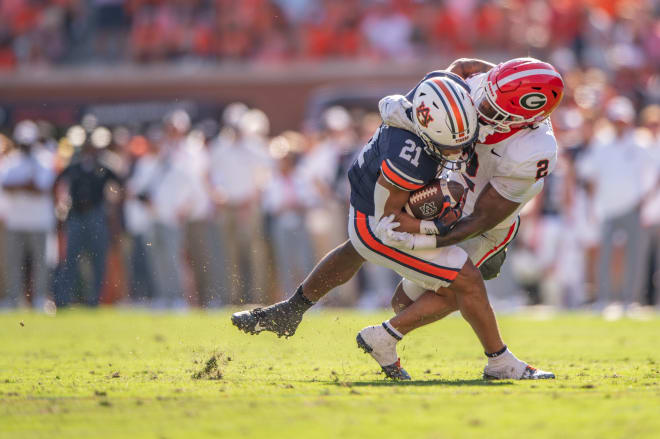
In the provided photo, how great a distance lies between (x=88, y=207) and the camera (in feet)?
41.7

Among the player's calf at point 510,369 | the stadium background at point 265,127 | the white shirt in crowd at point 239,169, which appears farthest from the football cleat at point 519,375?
the white shirt in crowd at point 239,169

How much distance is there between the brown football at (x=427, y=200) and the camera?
247 inches

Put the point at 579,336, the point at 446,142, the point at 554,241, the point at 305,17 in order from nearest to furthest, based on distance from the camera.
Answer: the point at 446,142 < the point at 579,336 < the point at 554,241 < the point at 305,17

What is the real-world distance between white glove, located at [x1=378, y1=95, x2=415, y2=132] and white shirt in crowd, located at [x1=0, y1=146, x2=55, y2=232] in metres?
8.00

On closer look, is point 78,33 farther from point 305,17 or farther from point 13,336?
point 13,336

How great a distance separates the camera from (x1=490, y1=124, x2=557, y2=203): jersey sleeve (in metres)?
6.27

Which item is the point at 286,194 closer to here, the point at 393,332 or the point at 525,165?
the point at 393,332

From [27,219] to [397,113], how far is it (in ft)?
27.5

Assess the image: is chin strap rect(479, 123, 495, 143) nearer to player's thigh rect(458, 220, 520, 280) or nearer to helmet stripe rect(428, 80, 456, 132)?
helmet stripe rect(428, 80, 456, 132)

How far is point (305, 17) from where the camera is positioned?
1770cm

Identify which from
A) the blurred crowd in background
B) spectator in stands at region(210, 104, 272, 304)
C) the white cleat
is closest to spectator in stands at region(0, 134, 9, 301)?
spectator in stands at region(210, 104, 272, 304)

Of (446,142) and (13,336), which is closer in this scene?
(446,142)

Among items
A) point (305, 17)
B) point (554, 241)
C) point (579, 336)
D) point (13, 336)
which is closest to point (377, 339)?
point (579, 336)

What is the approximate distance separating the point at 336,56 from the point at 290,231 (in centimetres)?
421
